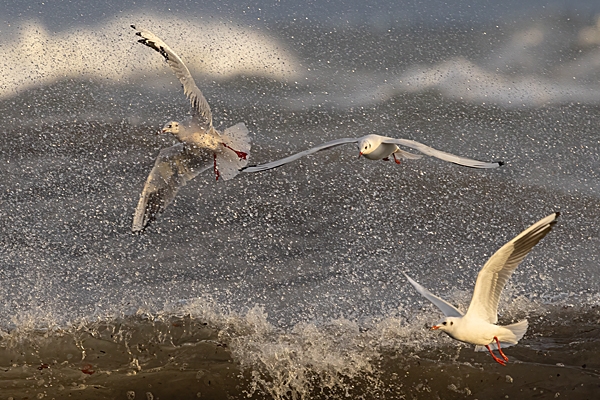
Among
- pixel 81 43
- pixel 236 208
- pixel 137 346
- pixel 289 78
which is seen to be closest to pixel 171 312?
pixel 137 346

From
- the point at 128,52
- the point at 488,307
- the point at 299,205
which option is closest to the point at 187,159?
the point at 299,205

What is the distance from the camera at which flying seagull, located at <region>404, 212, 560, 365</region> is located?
11.7 ft

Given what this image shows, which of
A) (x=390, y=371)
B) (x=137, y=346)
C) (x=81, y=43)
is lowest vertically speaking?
(x=390, y=371)

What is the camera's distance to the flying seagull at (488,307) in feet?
11.7

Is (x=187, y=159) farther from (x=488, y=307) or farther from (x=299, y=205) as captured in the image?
(x=488, y=307)

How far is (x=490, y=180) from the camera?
6.01 m

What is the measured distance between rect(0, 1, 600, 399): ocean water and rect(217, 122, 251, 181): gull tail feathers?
3.17 ft

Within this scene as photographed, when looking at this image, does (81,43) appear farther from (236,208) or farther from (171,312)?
(171,312)

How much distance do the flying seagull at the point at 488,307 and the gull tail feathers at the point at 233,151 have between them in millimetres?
1381

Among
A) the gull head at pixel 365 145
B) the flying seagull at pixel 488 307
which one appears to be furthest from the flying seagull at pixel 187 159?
the flying seagull at pixel 488 307

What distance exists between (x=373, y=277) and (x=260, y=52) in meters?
2.49

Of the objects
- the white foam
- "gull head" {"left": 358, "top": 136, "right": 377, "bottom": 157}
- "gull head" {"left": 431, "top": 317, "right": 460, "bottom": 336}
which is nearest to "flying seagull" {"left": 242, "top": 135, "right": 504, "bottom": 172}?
"gull head" {"left": 358, "top": 136, "right": 377, "bottom": 157}

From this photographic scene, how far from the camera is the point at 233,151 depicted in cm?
466

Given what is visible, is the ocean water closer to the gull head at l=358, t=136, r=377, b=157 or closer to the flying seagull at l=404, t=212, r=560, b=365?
the flying seagull at l=404, t=212, r=560, b=365
